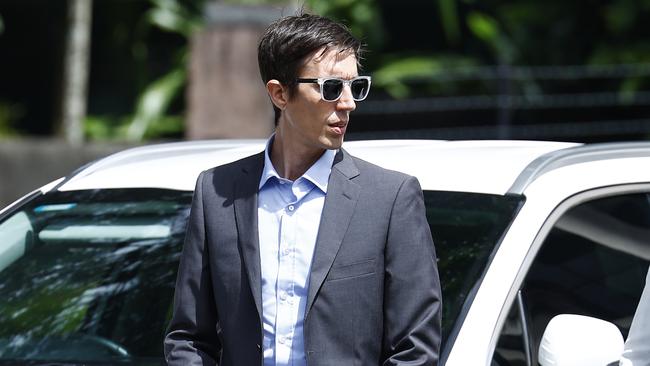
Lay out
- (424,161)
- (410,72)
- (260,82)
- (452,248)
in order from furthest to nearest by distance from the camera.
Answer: (410,72)
(260,82)
(424,161)
(452,248)

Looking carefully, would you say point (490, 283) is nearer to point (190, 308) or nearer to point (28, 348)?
point (190, 308)

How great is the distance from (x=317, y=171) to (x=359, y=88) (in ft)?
0.70

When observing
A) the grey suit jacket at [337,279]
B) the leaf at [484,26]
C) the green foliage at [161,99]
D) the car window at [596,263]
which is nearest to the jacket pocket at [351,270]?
the grey suit jacket at [337,279]

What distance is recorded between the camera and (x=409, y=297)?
8.95ft

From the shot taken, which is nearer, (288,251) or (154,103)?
(288,251)

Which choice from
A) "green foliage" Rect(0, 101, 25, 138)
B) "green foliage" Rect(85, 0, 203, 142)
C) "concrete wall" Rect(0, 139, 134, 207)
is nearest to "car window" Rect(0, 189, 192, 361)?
"concrete wall" Rect(0, 139, 134, 207)

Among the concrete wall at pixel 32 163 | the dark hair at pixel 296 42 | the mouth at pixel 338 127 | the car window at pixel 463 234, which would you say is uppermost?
the dark hair at pixel 296 42

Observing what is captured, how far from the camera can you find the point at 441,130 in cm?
1098

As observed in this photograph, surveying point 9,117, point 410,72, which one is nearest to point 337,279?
point 410,72

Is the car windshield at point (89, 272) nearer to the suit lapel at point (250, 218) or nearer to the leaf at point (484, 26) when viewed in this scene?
the suit lapel at point (250, 218)

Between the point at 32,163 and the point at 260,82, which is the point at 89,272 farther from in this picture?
the point at 32,163

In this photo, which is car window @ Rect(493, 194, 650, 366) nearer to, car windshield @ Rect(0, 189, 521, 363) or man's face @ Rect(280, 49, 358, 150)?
car windshield @ Rect(0, 189, 521, 363)

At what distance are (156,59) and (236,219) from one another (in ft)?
36.3

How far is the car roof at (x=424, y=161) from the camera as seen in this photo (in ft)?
11.2
